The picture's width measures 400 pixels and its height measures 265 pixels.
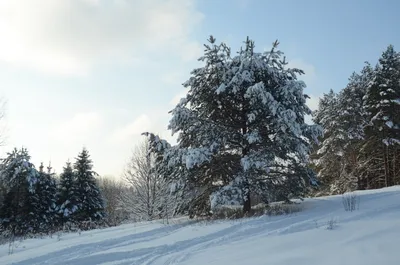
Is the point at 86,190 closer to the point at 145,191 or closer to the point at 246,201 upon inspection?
the point at 145,191

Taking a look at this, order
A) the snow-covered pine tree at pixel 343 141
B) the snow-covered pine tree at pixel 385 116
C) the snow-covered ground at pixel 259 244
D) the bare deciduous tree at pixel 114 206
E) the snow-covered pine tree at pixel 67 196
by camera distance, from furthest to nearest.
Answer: the bare deciduous tree at pixel 114 206
the snow-covered pine tree at pixel 67 196
the snow-covered pine tree at pixel 343 141
the snow-covered pine tree at pixel 385 116
the snow-covered ground at pixel 259 244

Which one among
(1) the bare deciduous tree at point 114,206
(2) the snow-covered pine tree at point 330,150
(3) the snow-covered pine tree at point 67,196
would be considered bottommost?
(1) the bare deciduous tree at point 114,206

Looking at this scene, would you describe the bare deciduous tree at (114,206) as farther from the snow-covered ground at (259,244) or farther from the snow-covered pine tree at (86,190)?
the snow-covered ground at (259,244)

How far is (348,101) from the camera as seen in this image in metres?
32.2

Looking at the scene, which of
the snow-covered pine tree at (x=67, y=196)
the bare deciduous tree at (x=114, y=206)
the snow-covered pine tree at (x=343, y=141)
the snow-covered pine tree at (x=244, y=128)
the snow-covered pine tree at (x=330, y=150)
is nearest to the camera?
the snow-covered pine tree at (x=244, y=128)

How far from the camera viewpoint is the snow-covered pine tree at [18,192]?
101ft

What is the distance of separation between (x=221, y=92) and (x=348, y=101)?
22.4 metres

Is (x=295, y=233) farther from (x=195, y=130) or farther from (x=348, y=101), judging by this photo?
(x=348, y=101)

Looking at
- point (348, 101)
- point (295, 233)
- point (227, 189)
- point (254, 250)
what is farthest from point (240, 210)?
point (348, 101)

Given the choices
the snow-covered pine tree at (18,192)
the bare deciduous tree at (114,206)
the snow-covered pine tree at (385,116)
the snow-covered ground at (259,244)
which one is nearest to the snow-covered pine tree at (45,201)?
the snow-covered pine tree at (18,192)

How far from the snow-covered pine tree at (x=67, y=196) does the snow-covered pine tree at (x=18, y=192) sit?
254cm

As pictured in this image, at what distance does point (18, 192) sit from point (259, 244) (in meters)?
30.6

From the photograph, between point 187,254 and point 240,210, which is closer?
point 187,254

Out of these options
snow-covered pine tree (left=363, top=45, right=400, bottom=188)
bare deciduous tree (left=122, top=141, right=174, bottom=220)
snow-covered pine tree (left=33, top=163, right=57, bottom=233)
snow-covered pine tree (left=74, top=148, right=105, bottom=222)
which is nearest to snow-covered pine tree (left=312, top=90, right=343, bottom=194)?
snow-covered pine tree (left=363, top=45, right=400, bottom=188)
